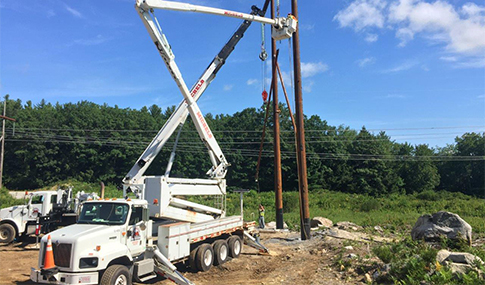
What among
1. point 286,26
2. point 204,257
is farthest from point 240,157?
point 204,257

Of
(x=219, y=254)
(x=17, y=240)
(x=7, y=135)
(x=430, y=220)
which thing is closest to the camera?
(x=219, y=254)

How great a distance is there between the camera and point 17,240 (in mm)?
17391

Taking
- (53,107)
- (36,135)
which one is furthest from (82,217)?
(53,107)

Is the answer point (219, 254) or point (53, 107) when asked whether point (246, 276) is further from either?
point (53, 107)

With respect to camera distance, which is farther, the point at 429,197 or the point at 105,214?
the point at 429,197

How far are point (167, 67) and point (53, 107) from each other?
71.2 m

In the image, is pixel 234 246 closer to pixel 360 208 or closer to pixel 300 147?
pixel 300 147

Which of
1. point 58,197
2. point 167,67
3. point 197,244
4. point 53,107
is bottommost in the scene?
point 197,244

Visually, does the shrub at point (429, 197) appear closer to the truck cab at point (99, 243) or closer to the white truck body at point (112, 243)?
the white truck body at point (112, 243)

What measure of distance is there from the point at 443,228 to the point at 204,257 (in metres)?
9.20

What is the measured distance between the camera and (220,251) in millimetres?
12406

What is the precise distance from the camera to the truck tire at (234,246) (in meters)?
13.3

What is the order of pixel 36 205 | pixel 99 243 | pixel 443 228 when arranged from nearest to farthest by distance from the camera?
pixel 99 243, pixel 443 228, pixel 36 205

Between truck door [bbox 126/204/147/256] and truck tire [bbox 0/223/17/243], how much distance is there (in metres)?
11.7
